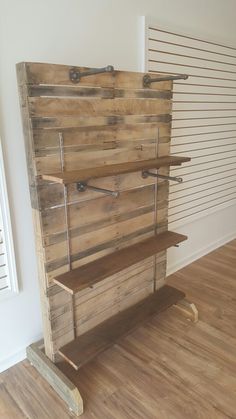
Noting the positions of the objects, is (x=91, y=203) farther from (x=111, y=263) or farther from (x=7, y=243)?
(x=7, y=243)

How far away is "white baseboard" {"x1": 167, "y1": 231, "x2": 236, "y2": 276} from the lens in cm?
313

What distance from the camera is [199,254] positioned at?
344 cm

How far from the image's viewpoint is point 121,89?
1.86 metres

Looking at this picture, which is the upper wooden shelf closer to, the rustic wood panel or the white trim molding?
the rustic wood panel

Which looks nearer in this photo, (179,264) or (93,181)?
(93,181)

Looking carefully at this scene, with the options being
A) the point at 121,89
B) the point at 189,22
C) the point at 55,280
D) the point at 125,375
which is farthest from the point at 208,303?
the point at 189,22

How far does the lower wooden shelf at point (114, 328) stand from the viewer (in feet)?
6.01

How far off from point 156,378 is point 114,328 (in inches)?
15.2

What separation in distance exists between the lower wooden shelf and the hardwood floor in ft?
0.59

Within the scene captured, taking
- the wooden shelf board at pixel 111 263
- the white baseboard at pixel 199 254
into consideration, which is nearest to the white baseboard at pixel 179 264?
the white baseboard at pixel 199 254

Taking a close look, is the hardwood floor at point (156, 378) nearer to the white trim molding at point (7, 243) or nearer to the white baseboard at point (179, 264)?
the white baseboard at point (179, 264)

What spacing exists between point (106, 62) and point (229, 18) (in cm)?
→ 166

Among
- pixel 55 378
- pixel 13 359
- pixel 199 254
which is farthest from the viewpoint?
pixel 199 254

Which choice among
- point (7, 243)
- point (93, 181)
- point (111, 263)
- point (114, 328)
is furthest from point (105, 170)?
point (114, 328)
